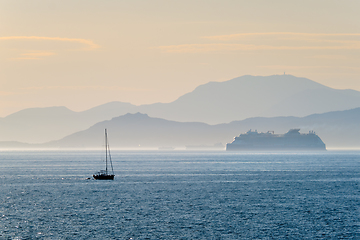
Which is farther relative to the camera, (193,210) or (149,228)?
(193,210)

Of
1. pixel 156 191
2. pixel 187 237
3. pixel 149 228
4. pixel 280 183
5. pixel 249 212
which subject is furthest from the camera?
pixel 280 183

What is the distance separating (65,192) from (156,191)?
1434 cm

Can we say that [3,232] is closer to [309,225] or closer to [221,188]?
[309,225]

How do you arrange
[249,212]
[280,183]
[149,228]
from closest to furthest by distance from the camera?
[149,228] < [249,212] < [280,183]

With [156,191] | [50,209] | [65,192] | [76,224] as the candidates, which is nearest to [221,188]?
[156,191]

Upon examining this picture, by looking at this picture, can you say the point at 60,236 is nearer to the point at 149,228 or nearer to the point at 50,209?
the point at 149,228

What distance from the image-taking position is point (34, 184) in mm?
105812

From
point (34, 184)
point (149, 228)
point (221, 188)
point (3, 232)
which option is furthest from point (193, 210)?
point (34, 184)

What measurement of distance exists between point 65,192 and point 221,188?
2520cm

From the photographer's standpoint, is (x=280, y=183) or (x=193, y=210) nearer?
(x=193, y=210)

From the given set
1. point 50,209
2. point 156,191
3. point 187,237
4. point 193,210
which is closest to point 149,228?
point 187,237

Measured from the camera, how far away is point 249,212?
6331 cm

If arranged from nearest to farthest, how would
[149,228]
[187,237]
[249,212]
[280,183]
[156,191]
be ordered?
[187,237] → [149,228] → [249,212] → [156,191] → [280,183]

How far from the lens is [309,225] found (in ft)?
179
